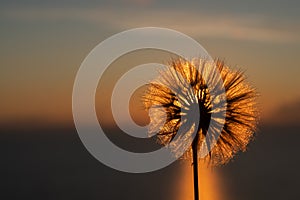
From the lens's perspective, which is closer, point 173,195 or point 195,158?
point 195,158

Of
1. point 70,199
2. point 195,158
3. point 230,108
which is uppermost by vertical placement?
point 70,199

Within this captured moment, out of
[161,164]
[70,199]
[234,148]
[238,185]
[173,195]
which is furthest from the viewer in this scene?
[238,185]

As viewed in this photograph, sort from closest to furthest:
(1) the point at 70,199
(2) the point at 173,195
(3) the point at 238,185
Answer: (1) the point at 70,199
(2) the point at 173,195
(3) the point at 238,185

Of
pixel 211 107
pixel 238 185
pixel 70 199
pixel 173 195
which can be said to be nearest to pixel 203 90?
pixel 211 107

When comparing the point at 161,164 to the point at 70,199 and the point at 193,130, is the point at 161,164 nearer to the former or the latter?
the point at 193,130

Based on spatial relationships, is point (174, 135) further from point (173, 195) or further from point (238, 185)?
point (238, 185)

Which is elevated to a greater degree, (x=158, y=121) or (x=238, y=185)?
(x=238, y=185)
